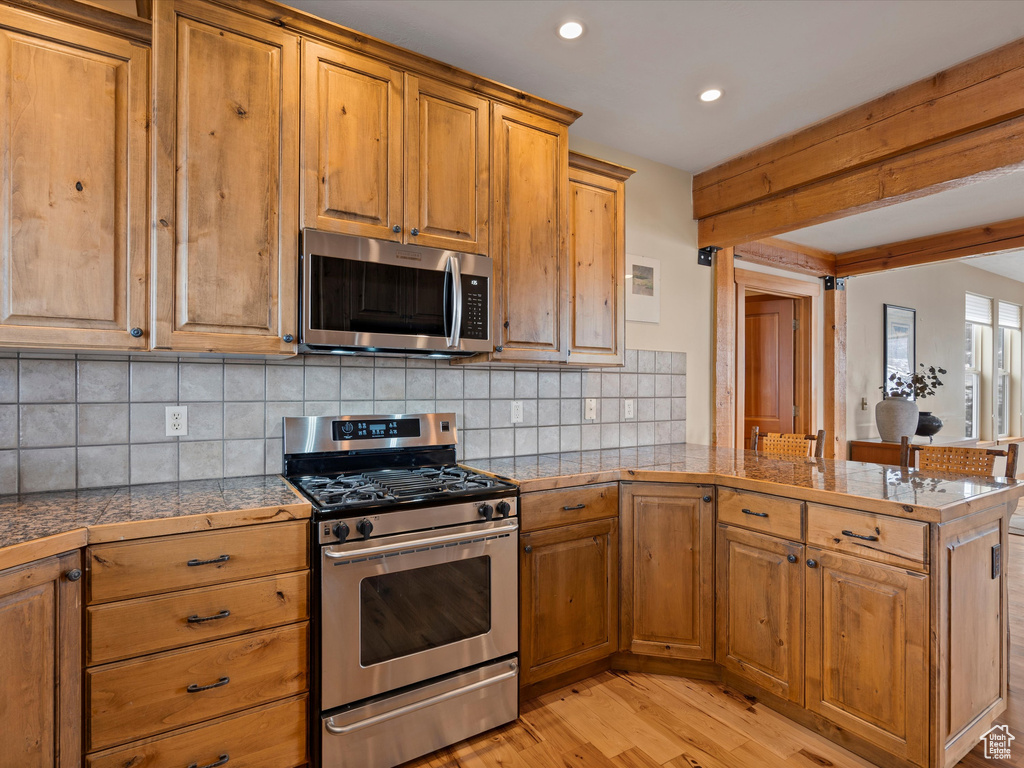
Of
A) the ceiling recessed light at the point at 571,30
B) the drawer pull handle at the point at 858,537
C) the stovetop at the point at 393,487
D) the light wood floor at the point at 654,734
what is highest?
the ceiling recessed light at the point at 571,30

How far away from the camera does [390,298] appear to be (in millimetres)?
2031

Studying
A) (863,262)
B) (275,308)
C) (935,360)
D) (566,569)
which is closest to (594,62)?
(275,308)

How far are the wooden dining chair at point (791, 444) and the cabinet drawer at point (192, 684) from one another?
2563mm

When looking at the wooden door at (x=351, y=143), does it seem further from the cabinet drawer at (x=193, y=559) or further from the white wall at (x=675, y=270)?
the white wall at (x=675, y=270)

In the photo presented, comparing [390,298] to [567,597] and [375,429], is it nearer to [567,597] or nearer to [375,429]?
[375,429]

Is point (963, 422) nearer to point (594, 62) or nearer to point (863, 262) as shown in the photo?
point (863, 262)

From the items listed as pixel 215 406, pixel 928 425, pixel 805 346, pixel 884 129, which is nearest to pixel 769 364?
pixel 805 346

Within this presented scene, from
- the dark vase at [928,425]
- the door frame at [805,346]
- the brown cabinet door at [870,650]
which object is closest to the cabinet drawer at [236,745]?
the brown cabinet door at [870,650]

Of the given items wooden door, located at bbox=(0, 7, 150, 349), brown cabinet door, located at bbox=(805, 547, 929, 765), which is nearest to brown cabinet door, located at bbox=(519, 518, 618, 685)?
brown cabinet door, located at bbox=(805, 547, 929, 765)

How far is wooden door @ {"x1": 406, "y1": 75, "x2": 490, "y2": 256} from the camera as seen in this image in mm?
2086

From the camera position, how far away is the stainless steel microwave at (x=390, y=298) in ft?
6.18

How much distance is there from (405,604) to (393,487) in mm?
392

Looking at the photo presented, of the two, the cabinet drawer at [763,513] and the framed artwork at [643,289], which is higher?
the framed artwork at [643,289]

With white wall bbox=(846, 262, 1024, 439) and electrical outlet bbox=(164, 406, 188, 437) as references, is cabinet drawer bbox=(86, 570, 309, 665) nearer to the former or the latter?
electrical outlet bbox=(164, 406, 188, 437)
